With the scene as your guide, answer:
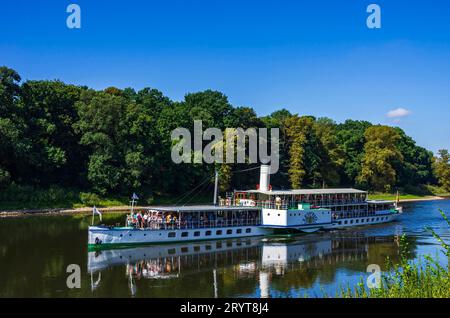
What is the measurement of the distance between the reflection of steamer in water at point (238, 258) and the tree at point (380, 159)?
67.4 m

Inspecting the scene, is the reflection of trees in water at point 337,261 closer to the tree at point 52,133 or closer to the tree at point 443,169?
the tree at point 52,133

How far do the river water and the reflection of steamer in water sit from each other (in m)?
0.08

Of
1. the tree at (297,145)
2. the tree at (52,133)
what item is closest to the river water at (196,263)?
the tree at (52,133)

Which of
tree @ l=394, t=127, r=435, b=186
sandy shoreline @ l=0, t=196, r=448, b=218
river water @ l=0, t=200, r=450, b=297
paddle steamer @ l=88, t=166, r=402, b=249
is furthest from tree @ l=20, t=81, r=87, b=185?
tree @ l=394, t=127, r=435, b=186

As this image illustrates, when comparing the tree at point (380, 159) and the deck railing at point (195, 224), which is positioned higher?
the tree at point (380, 159)

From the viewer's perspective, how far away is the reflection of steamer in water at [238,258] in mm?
39531

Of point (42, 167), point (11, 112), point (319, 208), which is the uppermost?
point (11, 112)

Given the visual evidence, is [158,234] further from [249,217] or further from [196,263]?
[249,217]

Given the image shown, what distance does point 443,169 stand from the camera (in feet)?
471

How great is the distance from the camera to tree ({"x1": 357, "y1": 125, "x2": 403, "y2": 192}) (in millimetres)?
121750

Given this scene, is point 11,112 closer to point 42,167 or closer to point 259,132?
point 42,167

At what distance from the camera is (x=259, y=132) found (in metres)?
110
